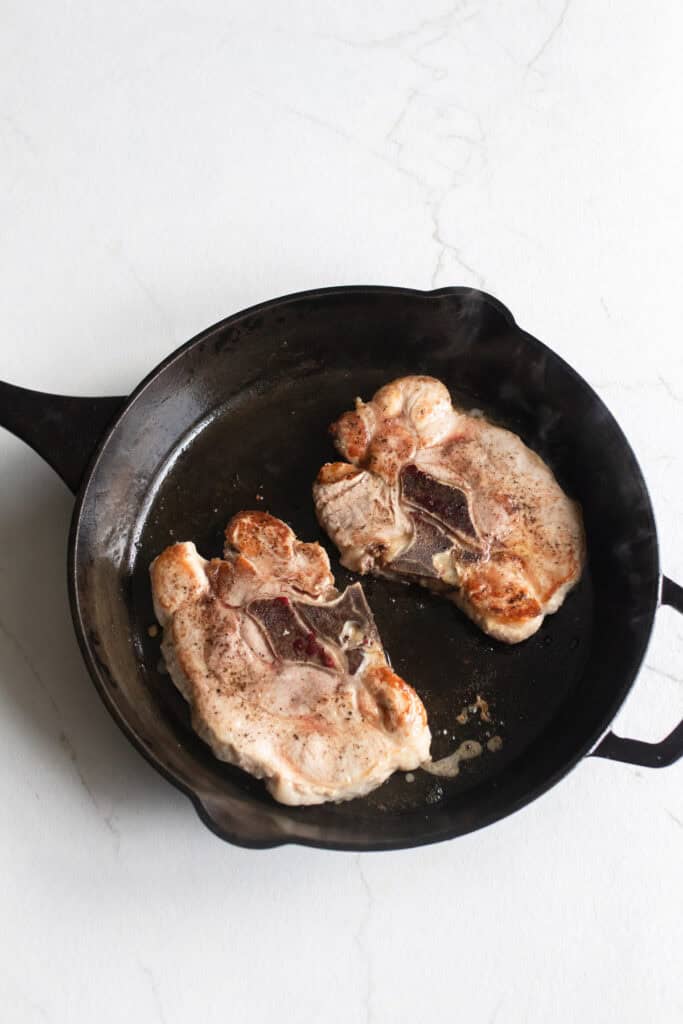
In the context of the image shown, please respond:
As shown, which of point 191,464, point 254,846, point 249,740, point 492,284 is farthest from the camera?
point 492,284

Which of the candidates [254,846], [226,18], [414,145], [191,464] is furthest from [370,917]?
[226,18]

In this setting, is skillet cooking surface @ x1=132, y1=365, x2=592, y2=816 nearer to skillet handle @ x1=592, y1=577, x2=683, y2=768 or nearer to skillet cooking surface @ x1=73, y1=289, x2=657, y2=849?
skillet cooking surface @ x1=73, y1=289, x2=657, y2=849

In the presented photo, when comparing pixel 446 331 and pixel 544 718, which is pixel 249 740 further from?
pixel 446 331

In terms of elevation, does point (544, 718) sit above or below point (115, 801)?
above

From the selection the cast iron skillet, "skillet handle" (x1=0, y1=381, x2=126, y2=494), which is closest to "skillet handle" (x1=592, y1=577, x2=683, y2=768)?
the cast iron skillet

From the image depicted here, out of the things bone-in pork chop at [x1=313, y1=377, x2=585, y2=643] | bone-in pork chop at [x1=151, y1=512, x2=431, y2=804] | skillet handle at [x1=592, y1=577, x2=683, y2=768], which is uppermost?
bone-in pork chop at [x1=313, y1=377, x2=585, y2=643]

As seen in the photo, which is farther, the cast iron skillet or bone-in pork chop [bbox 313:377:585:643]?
bone-in pork chop [bbox 313:377:585:643]

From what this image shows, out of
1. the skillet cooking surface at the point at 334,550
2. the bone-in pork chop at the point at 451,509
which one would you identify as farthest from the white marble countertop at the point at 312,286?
the bone-in pork chop at the point at 451,509

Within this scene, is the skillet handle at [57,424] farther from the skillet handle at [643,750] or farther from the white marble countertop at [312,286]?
the skillet handle at [643,750]
